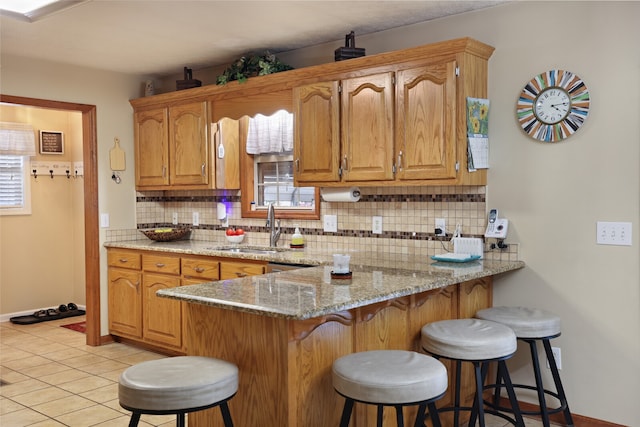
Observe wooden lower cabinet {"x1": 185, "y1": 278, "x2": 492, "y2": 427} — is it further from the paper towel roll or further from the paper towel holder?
the paper towel holder

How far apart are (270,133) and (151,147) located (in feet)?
3.99

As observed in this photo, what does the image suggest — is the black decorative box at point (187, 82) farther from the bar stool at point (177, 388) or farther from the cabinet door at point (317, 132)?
the bar stool at point (177, 388)

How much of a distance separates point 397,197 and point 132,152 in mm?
2672

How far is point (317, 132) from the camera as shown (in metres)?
3.97

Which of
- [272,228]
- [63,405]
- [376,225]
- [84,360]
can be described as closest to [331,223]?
[376,225]

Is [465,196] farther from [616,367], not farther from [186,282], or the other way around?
[186,282]

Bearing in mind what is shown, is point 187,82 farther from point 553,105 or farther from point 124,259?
point 553,105

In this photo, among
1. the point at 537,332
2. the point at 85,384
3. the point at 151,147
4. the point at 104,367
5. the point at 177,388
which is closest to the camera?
the point at 177,388

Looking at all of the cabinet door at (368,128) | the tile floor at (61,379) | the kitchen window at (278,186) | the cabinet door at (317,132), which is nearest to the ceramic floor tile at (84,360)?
the tile floor at (61,379)

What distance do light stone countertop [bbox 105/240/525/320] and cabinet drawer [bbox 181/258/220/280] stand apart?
2.01 feet

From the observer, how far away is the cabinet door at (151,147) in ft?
16.8

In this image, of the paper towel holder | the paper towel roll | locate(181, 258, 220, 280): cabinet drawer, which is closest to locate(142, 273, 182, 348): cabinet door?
locate(181, 258, 220, 280): cabinet drawer

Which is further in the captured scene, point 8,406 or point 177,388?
point 8,406

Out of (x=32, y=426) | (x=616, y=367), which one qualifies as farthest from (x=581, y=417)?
(x=32, y=426)
